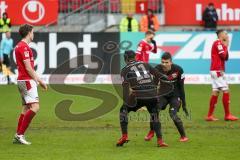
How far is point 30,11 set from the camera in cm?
2912

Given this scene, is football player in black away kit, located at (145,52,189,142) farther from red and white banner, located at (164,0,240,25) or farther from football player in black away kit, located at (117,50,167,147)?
red and white banner, located at (164,0,240,25)

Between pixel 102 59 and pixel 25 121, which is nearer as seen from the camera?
pixel 25 121

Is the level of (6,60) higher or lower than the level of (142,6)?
lower

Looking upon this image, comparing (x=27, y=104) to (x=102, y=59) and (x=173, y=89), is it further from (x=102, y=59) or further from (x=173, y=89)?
(x=102, y=59)

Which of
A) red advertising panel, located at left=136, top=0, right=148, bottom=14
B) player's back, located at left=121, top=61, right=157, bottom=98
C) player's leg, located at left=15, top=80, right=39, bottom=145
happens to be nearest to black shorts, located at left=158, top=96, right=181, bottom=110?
player's back, located at left=121, top=61, right=157, bottom=98

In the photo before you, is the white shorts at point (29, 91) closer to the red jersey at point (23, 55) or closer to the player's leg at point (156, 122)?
the red jersey at point (23, 55)

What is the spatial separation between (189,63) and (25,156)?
50.7 ft

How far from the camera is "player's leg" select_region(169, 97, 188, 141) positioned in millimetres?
13562

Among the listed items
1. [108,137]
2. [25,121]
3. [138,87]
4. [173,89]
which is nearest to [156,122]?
[138,87]

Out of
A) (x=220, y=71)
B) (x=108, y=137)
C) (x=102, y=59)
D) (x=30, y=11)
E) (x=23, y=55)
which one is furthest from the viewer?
(x=30, y=11)

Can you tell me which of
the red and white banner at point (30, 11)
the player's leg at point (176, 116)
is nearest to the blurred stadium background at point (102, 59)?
the red and white banner at point (30, 11)

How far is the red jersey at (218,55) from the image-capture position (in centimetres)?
1692

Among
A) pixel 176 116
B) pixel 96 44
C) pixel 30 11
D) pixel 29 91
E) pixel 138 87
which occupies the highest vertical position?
pixel 30 11

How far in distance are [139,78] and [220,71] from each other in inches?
196
